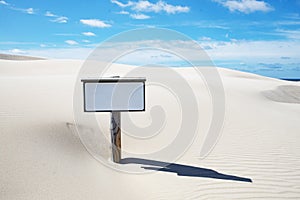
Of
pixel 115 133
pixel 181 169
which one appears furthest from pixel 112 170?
pixel 181 169

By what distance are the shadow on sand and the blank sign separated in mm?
1270

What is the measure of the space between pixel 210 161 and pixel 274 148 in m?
1.92

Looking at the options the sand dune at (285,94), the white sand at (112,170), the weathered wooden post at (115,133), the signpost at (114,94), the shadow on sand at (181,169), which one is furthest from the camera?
the sand dune at (285,94)

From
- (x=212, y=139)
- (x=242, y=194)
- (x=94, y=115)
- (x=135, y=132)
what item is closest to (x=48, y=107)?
(x=94, y=115)

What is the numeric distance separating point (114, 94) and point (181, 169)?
1965 mm

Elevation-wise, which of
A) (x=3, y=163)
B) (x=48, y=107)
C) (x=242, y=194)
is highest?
(x=48, y=107)

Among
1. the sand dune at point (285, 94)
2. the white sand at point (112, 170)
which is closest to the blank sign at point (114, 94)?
the white sand at point (112, 170)

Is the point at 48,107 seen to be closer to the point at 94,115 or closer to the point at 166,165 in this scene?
the point at 94,115

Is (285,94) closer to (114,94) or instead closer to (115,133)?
(115,133)

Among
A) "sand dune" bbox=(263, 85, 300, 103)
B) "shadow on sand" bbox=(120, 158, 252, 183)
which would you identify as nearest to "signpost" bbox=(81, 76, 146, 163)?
"shadow on sand" bbox=(120, 158, 252, 183)

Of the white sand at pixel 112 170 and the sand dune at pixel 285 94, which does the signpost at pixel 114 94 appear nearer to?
the white sand at pixel 112 170

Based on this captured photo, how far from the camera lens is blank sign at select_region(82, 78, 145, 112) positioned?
17.1ft

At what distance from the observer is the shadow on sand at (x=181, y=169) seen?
5309mm

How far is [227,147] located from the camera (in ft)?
23.2
